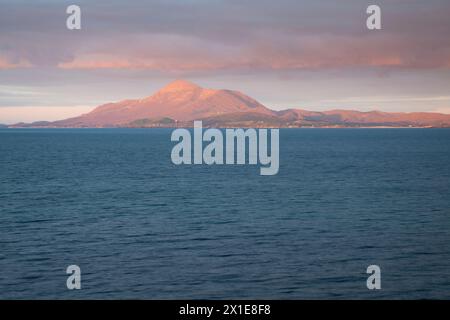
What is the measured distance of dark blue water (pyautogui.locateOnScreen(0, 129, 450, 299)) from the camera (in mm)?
47375

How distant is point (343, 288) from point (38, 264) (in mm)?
27298

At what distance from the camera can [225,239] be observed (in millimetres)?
63406

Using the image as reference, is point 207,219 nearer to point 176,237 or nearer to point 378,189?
point 176,237

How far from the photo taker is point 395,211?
82562 mm

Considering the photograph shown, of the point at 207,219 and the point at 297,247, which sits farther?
Result: the point at 207,219

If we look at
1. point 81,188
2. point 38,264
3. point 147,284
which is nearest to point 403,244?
point 147,284

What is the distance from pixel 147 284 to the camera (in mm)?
47625

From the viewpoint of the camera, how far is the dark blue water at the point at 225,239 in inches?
1865

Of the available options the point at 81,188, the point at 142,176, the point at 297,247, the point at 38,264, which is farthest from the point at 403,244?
the point at 142,176

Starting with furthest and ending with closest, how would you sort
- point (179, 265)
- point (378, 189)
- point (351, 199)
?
1. point (378, 189)
2. point (351, 199)
3. point (179, 265)

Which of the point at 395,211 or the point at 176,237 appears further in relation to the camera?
the point at 395,211

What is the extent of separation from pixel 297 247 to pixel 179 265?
13.3 meters
